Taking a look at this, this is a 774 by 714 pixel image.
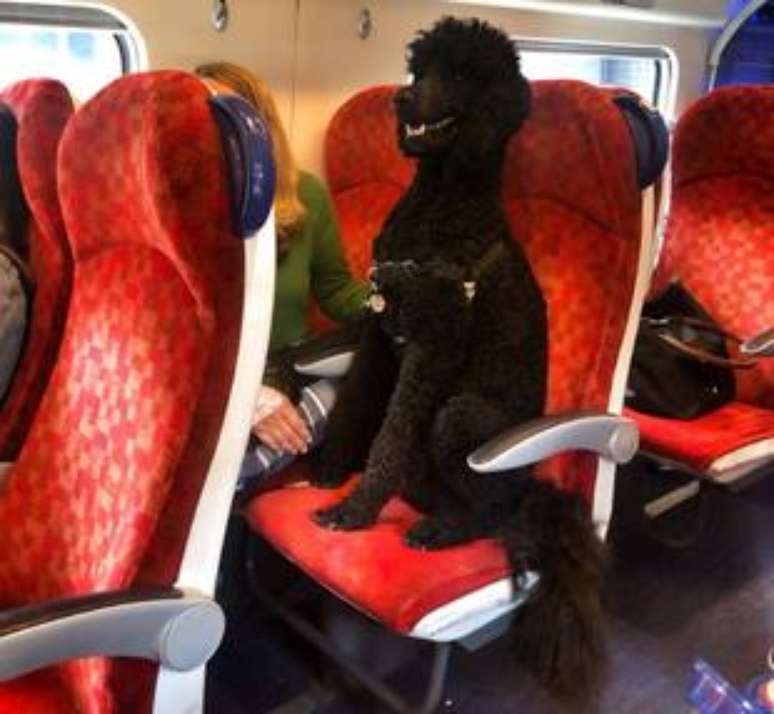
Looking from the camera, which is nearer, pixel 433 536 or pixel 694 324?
pixel 433 536

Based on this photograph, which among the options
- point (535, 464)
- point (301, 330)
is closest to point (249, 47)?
point (301, 330)

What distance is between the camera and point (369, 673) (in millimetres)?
1808

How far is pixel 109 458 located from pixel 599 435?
2.62ft

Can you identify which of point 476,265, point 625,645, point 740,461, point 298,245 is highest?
point 476,265

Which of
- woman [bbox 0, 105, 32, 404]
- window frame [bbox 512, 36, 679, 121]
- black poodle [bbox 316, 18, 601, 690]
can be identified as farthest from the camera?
window frame [bbox 512, 36, 679, 121]

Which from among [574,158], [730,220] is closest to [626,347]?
[574,158]

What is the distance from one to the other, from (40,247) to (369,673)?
3.35ft

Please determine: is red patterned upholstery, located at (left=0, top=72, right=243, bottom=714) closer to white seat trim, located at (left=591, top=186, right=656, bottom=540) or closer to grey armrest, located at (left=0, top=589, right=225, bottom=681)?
grey armrest, located at (left=0, top=589, right=225, bottom=681)

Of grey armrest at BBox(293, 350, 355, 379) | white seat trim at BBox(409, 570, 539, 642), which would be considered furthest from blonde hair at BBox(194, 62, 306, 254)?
white seat trim at BBox(409, 570, 539, 642)

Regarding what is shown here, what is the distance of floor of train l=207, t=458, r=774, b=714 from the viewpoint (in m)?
1.89

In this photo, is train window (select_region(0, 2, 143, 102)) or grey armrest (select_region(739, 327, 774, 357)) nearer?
train window (select_region(0, 2, 143, 102))

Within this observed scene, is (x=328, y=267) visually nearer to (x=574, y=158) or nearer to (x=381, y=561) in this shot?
(x=574, y=158)

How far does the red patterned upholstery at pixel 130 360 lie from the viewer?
0.99 m

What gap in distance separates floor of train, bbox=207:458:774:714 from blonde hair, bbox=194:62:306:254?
75cm
